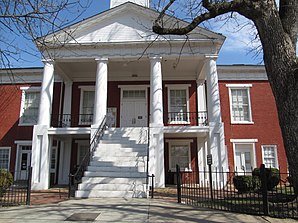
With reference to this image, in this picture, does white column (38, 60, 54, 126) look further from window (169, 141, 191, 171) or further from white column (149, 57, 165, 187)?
window (169, 141, 191, 171)

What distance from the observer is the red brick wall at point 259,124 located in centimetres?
1797

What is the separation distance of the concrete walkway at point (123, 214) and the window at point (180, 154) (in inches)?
368

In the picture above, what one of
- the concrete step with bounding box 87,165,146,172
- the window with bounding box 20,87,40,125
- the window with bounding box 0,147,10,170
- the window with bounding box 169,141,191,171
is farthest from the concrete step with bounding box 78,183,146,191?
the window with bounding box 0,147,10,170

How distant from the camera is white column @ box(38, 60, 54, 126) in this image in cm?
1464

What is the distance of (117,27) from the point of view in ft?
51.5

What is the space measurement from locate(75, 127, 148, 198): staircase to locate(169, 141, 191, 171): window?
389 centimetres

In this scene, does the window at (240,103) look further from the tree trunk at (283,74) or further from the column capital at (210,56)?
the tree trunk at (283,74)

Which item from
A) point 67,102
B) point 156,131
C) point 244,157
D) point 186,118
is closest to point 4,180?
point 156,131

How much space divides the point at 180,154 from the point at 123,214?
441 inches

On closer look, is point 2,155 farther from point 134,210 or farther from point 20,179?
point 134,210

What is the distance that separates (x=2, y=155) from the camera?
18516mm

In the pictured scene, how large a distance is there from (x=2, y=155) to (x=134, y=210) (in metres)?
14.7

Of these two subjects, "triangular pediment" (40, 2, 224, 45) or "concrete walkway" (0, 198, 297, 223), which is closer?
"concrete walkway" (0, 198, 297, 223)

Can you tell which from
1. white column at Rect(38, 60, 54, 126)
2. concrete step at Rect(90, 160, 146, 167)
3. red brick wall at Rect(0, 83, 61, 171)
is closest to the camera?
concrete step at Rect(90, 160, 146, 167)
